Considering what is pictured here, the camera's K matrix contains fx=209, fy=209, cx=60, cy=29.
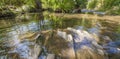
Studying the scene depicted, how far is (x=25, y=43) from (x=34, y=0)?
3936 cm

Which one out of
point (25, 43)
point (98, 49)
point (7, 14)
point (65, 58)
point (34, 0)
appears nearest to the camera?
point (65, 58)

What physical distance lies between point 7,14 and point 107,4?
2256cm

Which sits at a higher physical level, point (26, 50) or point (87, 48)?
point (87, 48)

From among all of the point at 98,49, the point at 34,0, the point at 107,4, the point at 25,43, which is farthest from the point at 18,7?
the point at 98,49

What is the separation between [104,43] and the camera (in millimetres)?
13031

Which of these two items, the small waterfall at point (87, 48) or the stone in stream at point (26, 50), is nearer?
the small waterfall at point (87, 48)

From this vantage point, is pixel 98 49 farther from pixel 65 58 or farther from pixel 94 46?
pixel 65 58

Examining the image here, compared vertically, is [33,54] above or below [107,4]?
above

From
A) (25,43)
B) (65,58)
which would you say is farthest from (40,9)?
(65,58)

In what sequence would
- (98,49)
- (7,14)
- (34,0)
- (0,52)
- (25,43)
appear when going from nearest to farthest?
(98,49), (0,52), (25,43), (7,14), (34,0)

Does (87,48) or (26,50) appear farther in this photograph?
(26,50)

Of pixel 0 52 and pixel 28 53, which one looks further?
pixel 0 52

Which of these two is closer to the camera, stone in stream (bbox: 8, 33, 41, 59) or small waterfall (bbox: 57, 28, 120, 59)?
small waterfall (bbox: 57, 28, 120, 59)

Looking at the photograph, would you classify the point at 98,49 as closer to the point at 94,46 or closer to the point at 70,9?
the point at 94,46
